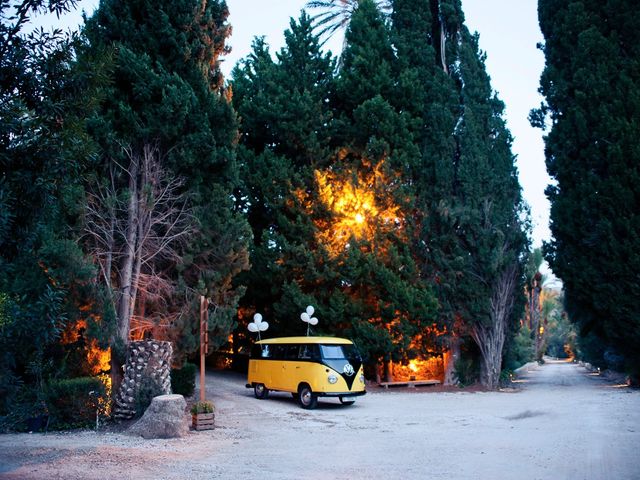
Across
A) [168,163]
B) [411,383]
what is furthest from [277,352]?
[411,383]

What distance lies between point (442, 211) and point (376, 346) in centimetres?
632

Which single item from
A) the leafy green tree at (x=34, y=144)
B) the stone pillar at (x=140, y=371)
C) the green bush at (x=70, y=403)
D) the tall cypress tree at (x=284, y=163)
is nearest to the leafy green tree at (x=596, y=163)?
→ the tall cypress tree at (x=284, y=163)

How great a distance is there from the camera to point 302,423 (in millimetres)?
12961

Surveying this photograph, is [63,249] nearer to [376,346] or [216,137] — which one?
[216,137]

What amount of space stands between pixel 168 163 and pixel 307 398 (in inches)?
301

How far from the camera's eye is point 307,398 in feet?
51.2

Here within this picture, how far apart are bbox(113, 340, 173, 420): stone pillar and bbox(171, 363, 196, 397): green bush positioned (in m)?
3.83

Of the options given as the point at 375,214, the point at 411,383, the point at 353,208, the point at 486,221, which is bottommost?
the point at 411,383

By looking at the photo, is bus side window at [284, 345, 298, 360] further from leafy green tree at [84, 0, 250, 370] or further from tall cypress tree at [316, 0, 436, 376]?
tall cypress tree at [316, 0, 436, 376]

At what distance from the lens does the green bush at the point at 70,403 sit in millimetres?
11562

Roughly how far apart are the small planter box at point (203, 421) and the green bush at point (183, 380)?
5316 millimetres

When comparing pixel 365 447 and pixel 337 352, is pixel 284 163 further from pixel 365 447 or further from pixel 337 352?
pixel 365 447

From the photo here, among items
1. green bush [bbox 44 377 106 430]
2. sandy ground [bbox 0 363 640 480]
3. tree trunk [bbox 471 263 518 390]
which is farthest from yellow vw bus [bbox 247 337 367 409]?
tree trunk [bbox 471 263 518 390]

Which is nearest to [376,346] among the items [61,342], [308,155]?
[308,155]
